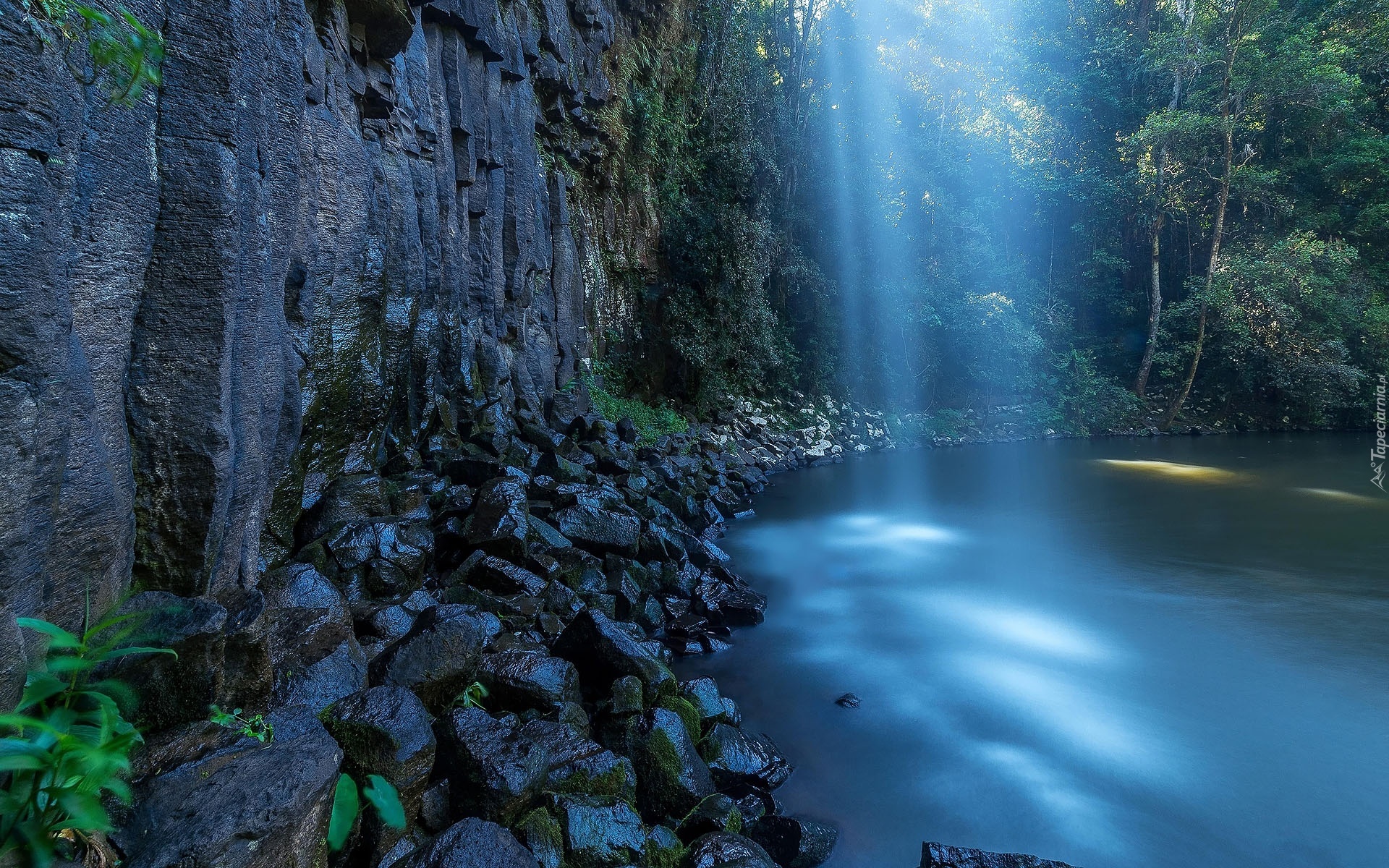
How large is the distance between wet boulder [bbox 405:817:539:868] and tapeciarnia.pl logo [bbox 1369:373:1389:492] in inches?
748

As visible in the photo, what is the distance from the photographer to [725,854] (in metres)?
3.39

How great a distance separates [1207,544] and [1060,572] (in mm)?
2969

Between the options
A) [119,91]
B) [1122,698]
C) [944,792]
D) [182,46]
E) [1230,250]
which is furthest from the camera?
[1230,250]

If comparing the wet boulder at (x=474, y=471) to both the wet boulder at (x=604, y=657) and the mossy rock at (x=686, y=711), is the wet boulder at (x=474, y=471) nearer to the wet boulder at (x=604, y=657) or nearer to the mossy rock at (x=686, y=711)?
the wet boulder at (x=604, y=657)

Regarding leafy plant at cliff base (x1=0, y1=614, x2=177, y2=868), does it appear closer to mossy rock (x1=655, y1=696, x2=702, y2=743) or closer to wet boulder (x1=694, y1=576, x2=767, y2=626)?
mossy rock (x1=655, y1=696, x2=702, y2=743)

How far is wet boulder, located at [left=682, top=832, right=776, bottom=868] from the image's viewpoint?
3.32m

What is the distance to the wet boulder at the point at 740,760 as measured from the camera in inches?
175

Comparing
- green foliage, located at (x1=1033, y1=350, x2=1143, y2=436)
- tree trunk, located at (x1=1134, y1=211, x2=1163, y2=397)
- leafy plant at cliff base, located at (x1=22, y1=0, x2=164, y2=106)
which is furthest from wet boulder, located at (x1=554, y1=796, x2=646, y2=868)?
tree trunk, located at (x1=1134, y1=211, x2=1163, y2=397)

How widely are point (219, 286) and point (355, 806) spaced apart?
9.21 ft

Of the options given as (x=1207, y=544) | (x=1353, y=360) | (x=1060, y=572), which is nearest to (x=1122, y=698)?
(x=1060, y=572)

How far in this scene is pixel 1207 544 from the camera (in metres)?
10.6

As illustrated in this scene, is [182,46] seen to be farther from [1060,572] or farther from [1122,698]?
[1060,572]

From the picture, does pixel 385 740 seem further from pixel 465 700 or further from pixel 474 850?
pixel 465 700

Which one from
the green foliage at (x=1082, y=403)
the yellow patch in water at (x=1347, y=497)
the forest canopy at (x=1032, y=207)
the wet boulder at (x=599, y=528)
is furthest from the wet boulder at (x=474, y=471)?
the green foliage at (x=1082, y=403)
